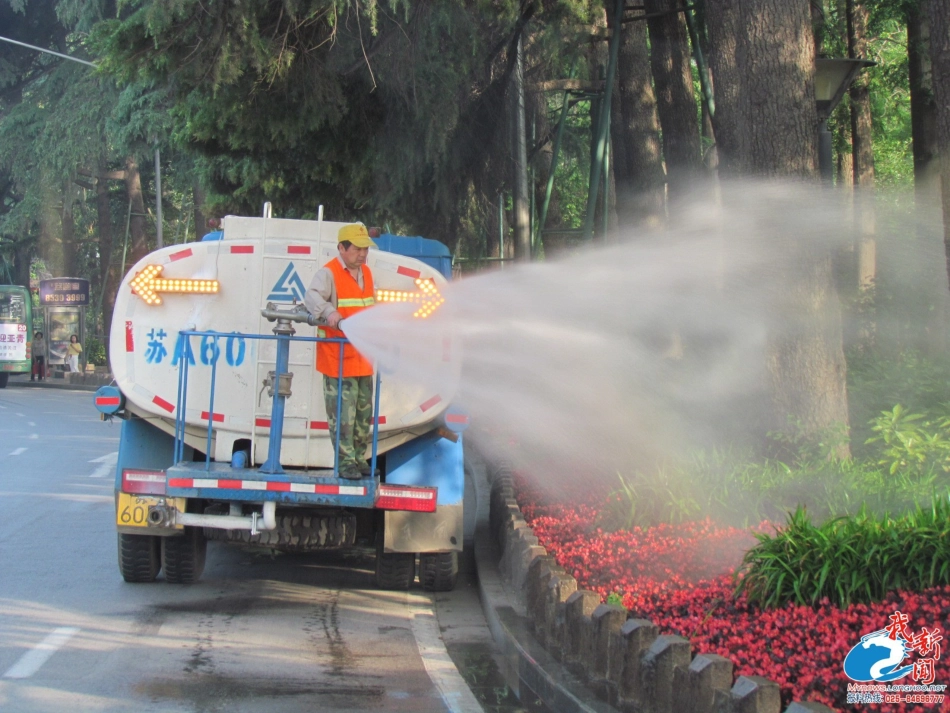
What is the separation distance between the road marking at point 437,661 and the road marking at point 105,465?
774 cm

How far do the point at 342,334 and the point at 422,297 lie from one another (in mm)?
674

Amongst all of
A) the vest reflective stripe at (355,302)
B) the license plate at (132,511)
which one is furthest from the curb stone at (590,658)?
the license plate at (132,511)

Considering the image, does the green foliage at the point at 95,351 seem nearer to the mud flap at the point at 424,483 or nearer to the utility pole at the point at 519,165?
the utility pole at the point at 519,165

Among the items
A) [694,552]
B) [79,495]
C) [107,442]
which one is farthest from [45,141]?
[694,552]

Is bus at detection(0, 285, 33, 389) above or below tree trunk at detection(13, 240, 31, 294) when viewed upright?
below

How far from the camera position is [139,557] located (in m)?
8.49

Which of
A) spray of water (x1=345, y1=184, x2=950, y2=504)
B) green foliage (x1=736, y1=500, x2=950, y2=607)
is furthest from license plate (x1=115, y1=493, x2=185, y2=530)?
green foliage (x1=736, y1=500, x2=950, y2=607)

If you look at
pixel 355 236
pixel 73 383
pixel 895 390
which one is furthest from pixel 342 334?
pixel 73 383

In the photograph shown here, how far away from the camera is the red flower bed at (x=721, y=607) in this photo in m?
4.78

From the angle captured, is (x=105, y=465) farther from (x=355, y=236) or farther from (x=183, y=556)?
(x=355, y=236)

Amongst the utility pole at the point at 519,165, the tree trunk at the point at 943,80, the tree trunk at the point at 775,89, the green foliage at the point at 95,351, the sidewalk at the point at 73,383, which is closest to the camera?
the tree trunk at the point at 943,80

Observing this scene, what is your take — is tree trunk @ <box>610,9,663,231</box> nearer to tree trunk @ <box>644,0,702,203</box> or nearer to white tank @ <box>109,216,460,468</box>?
tree trunk @ <box>644,0,702,203</box>

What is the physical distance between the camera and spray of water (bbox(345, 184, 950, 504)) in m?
8.30

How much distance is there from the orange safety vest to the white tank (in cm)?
35
